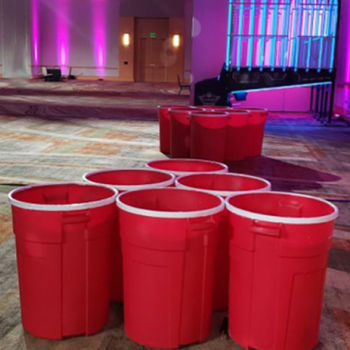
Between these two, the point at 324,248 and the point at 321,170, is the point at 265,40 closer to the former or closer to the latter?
the point at 321,170

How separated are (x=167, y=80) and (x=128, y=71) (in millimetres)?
2227

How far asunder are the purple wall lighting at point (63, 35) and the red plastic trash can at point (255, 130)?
23.6m


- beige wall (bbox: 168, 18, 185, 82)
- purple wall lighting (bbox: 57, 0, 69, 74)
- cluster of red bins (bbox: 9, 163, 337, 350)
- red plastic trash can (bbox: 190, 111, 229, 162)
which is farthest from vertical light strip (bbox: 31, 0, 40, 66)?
cluster of red bins (bbox: 9, 163, 337, 350)

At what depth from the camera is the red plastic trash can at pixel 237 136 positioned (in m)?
6.63

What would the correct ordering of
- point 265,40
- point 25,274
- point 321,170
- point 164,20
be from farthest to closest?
point 164,20
point 265,40
point 321,170
point 25,274

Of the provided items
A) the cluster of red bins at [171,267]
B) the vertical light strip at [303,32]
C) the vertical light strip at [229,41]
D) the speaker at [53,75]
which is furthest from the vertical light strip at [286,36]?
the speaker at [53,75]

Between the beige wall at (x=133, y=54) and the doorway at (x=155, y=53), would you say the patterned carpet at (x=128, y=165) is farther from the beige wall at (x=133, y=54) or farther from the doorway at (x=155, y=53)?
the doorway at (x=155, y=53)

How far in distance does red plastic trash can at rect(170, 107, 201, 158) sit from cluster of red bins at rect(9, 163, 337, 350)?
4128mm

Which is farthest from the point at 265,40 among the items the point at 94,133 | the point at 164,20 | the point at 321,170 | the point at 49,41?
the point at 49,41

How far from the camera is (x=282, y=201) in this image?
256 cm

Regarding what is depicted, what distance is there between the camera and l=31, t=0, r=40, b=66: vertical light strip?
90.3 feet

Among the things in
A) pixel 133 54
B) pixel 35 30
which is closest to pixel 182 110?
pixel 133 54

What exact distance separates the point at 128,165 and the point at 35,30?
78.7 ft

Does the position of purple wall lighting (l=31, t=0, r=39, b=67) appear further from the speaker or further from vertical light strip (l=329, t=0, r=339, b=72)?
vertical light strip (l=329, t=0, r=339, b=72)
